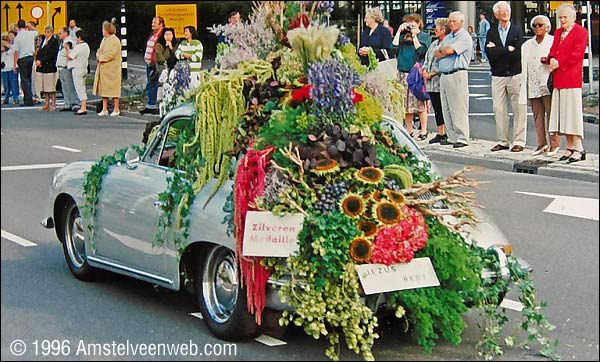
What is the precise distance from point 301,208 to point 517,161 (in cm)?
906

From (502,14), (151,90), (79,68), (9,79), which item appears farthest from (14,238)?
(151,90)

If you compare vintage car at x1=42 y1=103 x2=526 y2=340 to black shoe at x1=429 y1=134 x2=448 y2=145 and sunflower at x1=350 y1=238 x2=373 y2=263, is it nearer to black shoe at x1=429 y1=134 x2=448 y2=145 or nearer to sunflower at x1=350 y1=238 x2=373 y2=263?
sunflower at x1=350 y1=238 x2=373 y2=263

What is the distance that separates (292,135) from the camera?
642 centimetres

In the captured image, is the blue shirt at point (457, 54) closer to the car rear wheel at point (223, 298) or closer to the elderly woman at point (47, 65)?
the elderly woman at point (47, 65)

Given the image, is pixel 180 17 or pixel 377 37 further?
pixel 180 17

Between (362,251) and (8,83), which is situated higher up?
(8,83)

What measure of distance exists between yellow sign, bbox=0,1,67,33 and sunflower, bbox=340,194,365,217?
81.4 inches

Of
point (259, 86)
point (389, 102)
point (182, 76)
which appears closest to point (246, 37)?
point (259, 86)

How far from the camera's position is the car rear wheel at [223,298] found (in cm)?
638

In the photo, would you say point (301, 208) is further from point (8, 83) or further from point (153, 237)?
point (8, 83)

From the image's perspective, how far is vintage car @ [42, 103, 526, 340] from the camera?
6461 mm

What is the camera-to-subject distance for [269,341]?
6.56 metres

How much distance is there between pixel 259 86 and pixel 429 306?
5.87 feet

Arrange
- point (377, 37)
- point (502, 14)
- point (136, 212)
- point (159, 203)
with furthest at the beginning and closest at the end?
point (377, 37), point (502, 14), point (136, 212), point (159, 203)
